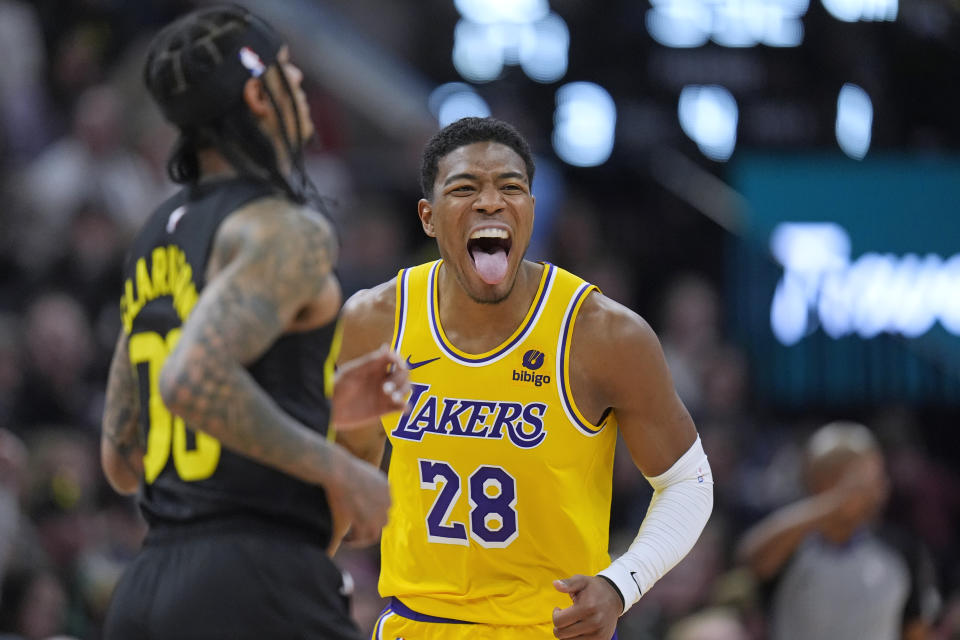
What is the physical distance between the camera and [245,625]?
3414 millimetres

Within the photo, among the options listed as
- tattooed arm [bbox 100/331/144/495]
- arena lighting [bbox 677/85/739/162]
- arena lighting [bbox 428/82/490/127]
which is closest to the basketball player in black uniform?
tattooed arm [bbox 100/331/144/495]

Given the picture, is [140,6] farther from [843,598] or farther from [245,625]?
[245,625]

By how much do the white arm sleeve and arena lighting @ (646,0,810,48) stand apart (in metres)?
7.35

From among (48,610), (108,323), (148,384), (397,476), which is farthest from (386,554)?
(108,323)

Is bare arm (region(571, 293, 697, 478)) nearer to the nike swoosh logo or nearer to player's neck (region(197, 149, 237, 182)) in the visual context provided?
the nike swoosh logo

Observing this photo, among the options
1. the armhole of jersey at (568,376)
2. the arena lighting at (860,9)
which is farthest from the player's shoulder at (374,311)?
the arena lighting at (860,9)

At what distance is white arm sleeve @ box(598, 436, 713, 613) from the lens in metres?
4.88

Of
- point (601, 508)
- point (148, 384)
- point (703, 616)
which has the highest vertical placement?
point (148, 384)

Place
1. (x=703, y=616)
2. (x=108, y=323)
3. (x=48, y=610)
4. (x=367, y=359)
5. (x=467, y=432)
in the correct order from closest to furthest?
(x=367, y=359), (x=467, y=432), (x=48, y=610), (x=703, y=616), (x=108, y=323)

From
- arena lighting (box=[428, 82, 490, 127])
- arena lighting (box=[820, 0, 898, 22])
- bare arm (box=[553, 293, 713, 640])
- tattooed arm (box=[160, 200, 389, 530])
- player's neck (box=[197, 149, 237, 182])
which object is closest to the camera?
tattooed arm (box=[160, 200, 389, 530])

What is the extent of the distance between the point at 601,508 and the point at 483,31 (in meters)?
7.50

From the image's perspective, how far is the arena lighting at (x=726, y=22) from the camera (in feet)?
38.5

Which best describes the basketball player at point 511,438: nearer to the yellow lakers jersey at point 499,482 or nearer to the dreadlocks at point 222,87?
the yellow lakers jersey at point 499,482

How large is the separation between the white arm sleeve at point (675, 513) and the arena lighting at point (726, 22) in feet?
24.1
